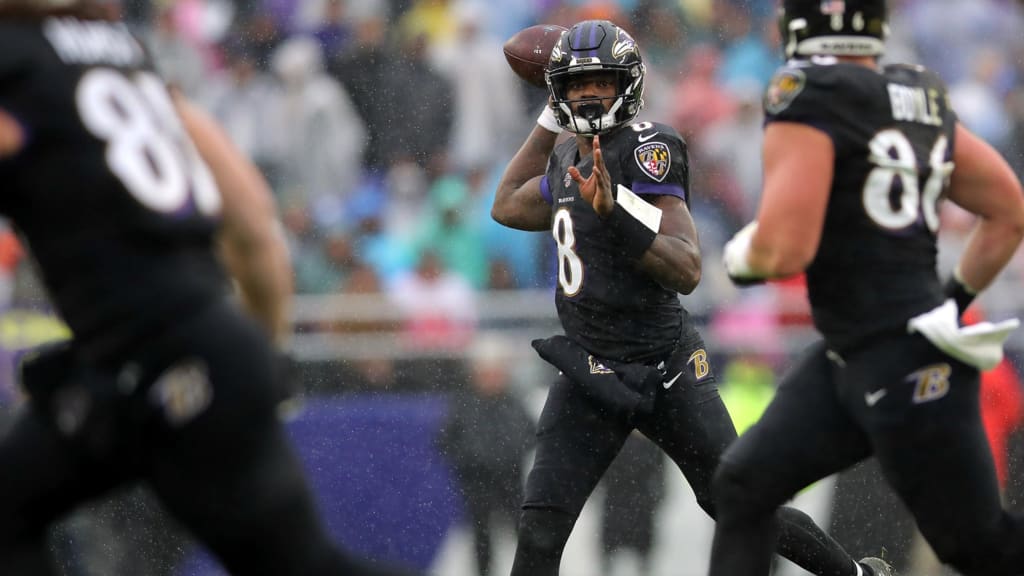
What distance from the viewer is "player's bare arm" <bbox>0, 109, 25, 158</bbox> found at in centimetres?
279

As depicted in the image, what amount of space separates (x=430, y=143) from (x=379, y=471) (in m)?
2.71

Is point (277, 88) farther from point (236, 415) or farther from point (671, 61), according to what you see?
point (236, 415)

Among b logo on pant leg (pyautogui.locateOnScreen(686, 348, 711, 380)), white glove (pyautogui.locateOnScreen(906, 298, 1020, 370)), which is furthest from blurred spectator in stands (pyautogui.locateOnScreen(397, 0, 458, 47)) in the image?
white glove (pyautogui.locateOnScreen(906, 298, 1020, 370))

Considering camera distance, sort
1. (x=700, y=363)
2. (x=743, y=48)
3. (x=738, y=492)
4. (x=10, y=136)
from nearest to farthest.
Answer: (x=10, y=136), (x=738, y=492), (x=700, y=363), (x=743, y=48)

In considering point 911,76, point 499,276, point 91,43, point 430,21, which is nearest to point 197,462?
point 91,43

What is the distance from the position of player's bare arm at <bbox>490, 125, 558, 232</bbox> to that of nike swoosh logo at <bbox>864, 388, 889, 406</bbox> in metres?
1.69

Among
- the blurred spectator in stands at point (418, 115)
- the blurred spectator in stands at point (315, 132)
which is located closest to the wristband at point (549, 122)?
the blurred spectator in stands at point (418, 115)

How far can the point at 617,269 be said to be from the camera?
4660 millimetres

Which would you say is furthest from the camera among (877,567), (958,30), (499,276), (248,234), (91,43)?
(958,30)

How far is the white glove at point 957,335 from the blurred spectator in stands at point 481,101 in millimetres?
5446

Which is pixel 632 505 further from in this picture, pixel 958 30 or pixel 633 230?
pixel 958 30

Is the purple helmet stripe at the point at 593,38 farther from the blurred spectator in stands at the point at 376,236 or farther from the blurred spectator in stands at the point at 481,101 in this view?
the blurred spectator in stands at the point at 481,101

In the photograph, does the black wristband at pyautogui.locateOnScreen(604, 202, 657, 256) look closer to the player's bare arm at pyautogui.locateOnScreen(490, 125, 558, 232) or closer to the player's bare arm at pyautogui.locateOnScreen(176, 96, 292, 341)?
the player's bare arm at pyautogui.locateOnScreen(490, 125, 558, 232)

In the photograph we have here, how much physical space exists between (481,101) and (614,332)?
481 cm
